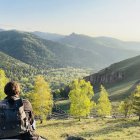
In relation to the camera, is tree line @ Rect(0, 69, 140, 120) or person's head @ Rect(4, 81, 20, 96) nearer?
person's head @ Rect(4, 81, 20, 96)

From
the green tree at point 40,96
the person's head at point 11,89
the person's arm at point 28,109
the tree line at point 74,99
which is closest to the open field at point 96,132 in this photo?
the green tree at point 40,96

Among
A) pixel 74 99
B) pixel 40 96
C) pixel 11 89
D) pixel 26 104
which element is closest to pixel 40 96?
pixel 40 96

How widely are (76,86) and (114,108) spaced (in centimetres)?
5493

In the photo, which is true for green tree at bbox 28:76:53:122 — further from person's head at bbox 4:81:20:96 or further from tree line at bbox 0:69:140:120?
person's head at bbox 4:81:20:96

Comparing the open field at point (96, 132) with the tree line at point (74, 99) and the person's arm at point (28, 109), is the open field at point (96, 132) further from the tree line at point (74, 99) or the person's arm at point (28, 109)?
the person's arm at point (28, 109)

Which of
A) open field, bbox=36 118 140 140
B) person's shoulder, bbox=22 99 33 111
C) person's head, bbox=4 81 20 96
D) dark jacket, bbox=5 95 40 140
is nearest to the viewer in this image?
dark jacket, bbox=5 95 40 140

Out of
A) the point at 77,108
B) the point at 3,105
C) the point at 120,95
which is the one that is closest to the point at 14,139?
the point at 3,105

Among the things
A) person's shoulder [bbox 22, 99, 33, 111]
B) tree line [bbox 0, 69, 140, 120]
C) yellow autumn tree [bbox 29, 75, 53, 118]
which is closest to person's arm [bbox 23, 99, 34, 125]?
person's shoulder [bbox 22, 99, 33, 111]

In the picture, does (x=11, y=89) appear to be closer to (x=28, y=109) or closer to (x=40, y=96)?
(x=28, y=109)

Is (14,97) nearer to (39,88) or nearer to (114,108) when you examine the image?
(39,88)

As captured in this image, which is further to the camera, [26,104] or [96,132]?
[96,132]

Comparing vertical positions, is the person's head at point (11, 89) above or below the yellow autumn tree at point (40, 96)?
above

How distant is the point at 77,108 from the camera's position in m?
91.4

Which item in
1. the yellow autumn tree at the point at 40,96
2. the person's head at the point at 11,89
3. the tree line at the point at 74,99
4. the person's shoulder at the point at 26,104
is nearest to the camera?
the person's shoulder at the point at 26,104
